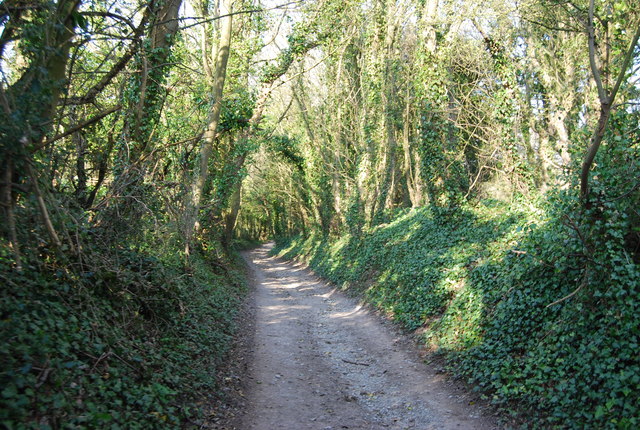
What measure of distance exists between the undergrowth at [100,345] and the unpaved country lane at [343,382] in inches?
42.8

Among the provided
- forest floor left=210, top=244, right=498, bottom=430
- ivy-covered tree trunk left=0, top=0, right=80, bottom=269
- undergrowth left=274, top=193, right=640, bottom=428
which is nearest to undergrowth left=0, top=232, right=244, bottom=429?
ivy-covered tree trunk left=0, top=0, right=80, bottom=269

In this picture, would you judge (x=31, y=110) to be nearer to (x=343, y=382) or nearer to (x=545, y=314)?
(x=343, y=382)

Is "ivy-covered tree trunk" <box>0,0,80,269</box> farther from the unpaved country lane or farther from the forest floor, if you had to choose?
the unpaved country lane

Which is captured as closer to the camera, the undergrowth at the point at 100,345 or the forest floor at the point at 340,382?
the undergrowth at the point at 100,345

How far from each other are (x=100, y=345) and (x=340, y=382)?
4.18 metres

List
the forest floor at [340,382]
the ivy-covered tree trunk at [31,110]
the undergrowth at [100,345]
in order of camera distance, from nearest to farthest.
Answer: the undergrowth at [100,345], the ivy-covered tree trunk at [31,110], the forest floor at [340,382]

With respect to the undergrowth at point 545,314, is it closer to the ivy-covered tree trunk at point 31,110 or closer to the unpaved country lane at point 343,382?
the unpaved country lane at point 343,382

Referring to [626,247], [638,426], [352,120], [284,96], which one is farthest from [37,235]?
[284,96]

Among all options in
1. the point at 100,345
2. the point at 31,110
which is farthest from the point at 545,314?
the point at 31,110

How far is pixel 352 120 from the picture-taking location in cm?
2186

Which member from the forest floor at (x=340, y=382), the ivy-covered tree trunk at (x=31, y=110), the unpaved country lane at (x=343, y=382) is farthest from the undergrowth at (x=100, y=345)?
the unpaved country lane at (x=343, y=382)

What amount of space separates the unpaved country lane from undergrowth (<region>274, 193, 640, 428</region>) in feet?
2.14

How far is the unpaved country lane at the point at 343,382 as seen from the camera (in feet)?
19.5

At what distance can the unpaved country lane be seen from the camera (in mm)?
5957
